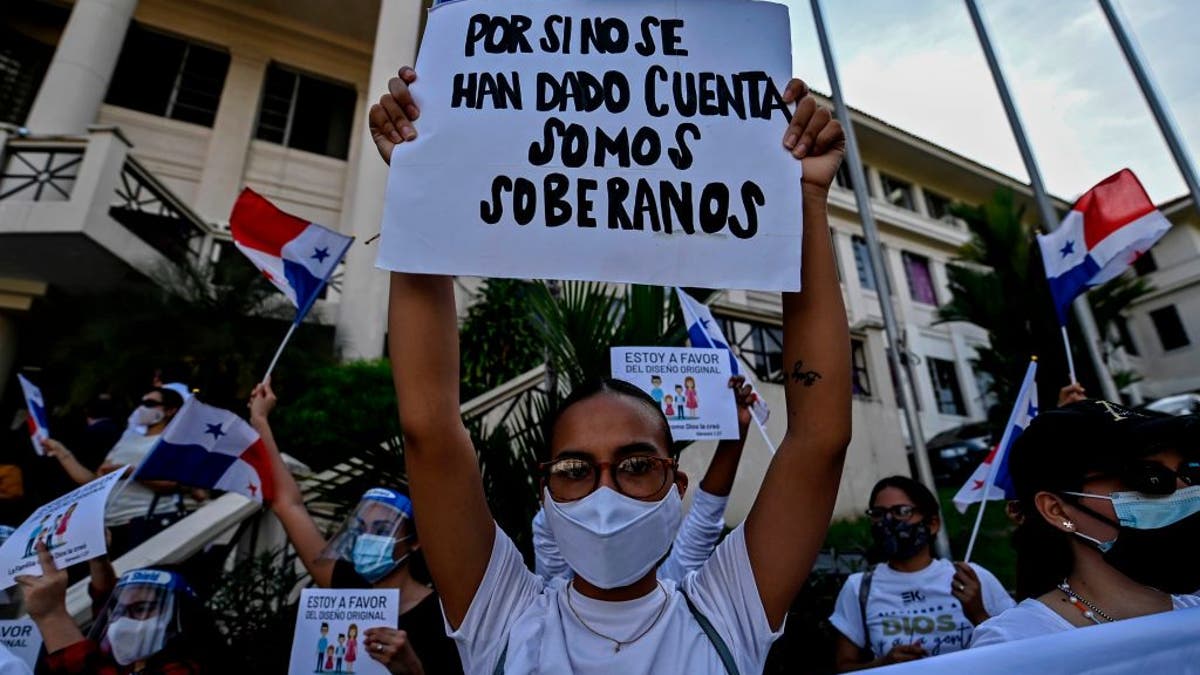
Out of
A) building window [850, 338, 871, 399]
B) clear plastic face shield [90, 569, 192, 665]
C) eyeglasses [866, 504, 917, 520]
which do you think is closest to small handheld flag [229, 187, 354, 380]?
clear plastic face shield [90, 569, 192, 665]

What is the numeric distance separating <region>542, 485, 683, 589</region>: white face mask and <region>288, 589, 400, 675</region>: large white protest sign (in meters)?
1.18

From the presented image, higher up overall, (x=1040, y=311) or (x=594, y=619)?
(x=1040, y=311)

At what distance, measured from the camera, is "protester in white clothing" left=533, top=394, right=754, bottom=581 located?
2.20m

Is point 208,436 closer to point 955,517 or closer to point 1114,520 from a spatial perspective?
point 1114,520

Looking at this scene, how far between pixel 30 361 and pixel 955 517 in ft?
46.6

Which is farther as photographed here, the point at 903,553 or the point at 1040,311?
the point at 1040,311

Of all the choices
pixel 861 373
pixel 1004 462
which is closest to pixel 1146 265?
pixel 861 373

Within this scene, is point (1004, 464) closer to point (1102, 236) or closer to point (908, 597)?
point (908, 597)

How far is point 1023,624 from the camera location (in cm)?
146

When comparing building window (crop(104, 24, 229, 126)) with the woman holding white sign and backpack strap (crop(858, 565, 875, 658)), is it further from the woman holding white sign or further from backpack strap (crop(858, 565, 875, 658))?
backpack strap (crop(858, 565, 875, 658))

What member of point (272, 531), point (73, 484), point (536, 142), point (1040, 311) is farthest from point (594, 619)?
point (1040, 311)

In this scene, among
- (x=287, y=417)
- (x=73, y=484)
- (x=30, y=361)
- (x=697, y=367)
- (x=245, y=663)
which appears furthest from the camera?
(x=30, y=361)

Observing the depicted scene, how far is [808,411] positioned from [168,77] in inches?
665

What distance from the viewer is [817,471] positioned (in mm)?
1250
